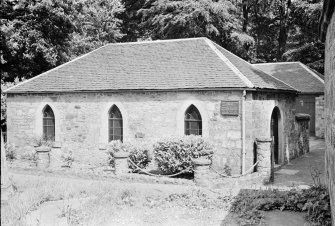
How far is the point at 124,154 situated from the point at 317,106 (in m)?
17.8

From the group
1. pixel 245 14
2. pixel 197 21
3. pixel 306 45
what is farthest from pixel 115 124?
pixel 245 14

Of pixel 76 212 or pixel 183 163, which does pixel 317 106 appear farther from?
pixel 76 212

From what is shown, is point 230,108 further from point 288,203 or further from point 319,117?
point 319,117

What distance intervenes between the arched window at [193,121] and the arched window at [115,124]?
319 cm

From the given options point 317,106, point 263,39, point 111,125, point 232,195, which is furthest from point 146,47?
point 263,39

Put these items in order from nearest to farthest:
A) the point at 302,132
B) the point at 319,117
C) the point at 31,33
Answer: the point at 302,132 < the point at 31,33 < the point at 319,117

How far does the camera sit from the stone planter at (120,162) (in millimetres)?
13688

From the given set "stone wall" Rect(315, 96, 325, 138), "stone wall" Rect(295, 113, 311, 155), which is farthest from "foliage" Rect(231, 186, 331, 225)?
"stone wall" Rect(315, 96, 325, 138)

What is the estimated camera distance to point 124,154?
13.8 m

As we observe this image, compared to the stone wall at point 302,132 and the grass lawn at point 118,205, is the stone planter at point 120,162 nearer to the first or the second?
the grass lawn at point 118,205

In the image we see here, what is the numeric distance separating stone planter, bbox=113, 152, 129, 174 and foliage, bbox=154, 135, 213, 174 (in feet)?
3.91

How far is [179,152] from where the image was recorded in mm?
13648

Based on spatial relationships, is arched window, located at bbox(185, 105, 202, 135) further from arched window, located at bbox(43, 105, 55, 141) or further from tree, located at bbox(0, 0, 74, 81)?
tree, located at bbox(0, 0, 74, 81)

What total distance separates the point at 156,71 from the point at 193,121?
3024 mm
